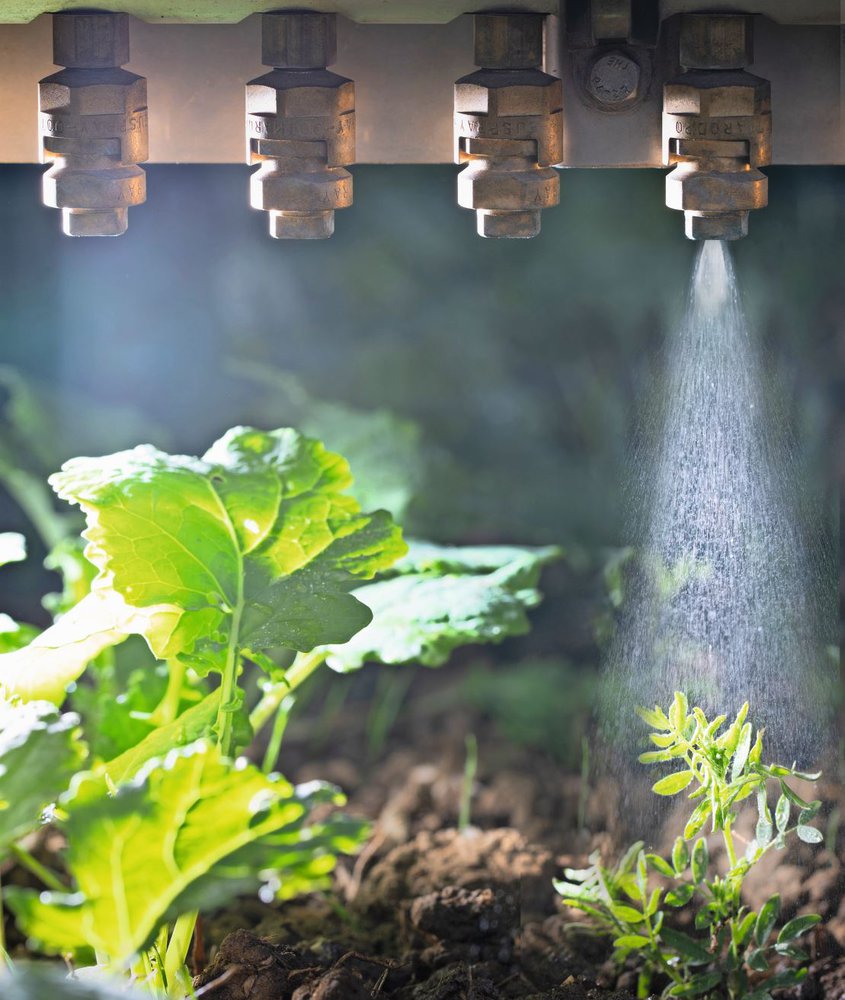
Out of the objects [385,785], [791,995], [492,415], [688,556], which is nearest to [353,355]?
[492,415]

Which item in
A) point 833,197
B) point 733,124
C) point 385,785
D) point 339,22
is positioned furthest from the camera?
point 385,785

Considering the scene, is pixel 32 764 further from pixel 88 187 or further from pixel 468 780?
pixel 468 780

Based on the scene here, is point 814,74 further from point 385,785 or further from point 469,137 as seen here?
point 385,785

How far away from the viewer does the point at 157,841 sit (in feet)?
2.34

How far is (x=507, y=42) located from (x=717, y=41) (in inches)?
6.0

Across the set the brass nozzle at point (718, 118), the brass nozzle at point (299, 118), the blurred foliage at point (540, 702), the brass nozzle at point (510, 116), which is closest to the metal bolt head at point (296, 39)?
the brass nozzle at point (299, 118)

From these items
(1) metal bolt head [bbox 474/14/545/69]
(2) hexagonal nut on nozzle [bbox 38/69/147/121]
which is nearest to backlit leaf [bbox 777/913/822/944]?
(1) metal bolt head [bbox 474/14/545/69]

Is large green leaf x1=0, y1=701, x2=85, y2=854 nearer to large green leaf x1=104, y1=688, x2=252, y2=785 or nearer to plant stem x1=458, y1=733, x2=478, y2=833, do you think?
large green leaf x1=104, y1=688, x2=252, y2=785

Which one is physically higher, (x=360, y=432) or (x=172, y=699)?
(x=360, y=432)

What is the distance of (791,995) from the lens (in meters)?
0.99

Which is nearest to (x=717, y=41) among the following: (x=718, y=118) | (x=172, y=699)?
(x=718, y=118)

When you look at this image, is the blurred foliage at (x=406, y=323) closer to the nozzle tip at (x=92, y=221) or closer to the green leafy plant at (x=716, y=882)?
the nozzle tip at (x=92, y=221)

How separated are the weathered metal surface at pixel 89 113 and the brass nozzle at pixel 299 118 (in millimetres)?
99

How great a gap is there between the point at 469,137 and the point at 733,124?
0.63 ft
